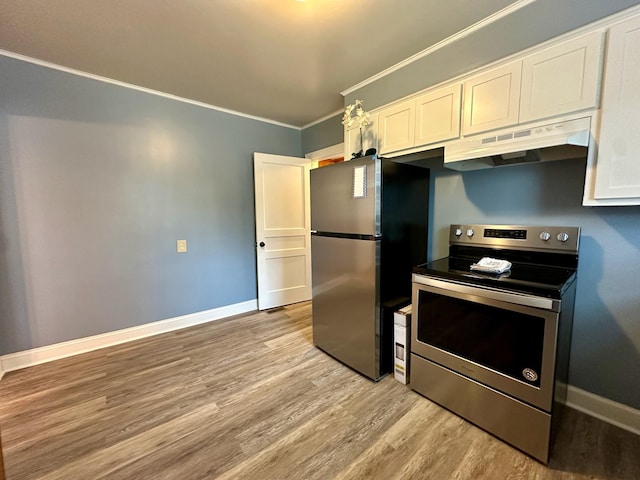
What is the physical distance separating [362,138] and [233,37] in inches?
49.8

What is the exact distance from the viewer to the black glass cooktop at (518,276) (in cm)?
133

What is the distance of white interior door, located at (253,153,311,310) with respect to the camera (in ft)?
11.4

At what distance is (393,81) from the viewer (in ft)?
7.75

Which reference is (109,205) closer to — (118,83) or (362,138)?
(118,83)

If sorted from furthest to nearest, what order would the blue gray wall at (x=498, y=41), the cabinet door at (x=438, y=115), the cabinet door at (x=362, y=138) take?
the cabinet door at (x=362, y=138) < the cabinet door at (x=438, y=115) < the blue gray wall at (x=498, y=41)

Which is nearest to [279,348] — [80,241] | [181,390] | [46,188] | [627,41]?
[181,390]

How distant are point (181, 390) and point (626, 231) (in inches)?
119

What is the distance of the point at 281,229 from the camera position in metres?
3.65

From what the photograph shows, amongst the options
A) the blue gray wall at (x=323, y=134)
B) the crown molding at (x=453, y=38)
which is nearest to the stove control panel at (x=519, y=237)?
the crown molding at (x=453, y=38)

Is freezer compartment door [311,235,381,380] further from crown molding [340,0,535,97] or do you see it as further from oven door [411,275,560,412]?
crown molding [340,0,535,97]

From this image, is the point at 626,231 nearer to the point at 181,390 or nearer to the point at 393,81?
the point at 393,81

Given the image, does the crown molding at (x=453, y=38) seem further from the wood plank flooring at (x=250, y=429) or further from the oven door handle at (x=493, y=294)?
the wood plank flooring at (x=250, y=429)

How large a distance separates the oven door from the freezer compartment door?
321 millimetres

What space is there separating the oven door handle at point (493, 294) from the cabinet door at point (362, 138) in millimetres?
1282
